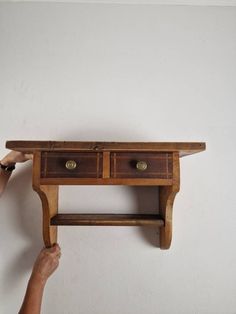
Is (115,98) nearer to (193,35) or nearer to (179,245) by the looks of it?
(193,35)

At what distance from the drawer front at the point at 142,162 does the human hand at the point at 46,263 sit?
0.40m

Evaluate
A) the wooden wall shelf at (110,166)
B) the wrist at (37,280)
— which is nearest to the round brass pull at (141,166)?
the wooden wall shelf at (110,166)

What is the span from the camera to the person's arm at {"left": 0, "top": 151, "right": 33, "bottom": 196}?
0.87m

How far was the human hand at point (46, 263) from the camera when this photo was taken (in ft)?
2.68

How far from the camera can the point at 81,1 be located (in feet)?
3.56

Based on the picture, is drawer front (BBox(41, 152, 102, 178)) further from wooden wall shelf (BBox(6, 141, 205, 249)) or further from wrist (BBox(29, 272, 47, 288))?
wrist (BBox(29, 272, 47, 288))

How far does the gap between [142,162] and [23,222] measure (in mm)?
588

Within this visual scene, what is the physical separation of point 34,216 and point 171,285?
2.06 ft

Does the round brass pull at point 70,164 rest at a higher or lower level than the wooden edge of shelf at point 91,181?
higher

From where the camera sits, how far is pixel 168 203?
0.81 m

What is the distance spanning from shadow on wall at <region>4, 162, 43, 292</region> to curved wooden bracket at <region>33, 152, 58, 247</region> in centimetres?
11

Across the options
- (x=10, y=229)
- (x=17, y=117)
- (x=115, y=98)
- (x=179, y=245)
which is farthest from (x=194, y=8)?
(x=10, y=229)

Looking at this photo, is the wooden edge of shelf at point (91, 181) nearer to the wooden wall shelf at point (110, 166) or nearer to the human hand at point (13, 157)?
the wooden wall shelf at point (110, 166)

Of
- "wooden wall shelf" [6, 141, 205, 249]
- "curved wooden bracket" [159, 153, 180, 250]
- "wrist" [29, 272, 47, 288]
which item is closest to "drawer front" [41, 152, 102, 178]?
"wooden wall shelf" [6, 141, 205, 249]
